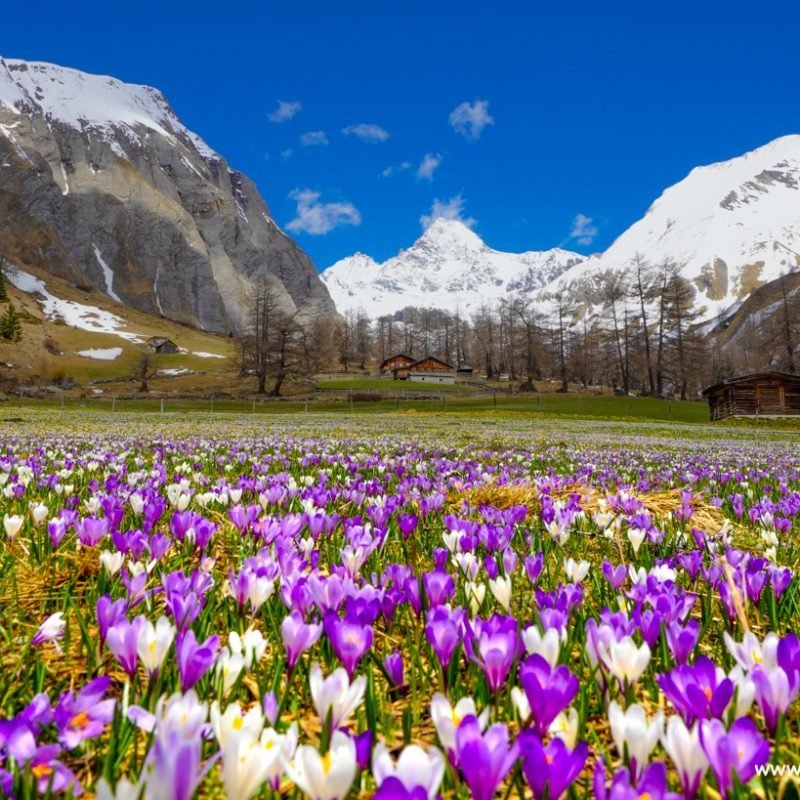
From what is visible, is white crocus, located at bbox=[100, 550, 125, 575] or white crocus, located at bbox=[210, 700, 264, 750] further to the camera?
white crocus, located at bbox=[100, 550, 125, 575]

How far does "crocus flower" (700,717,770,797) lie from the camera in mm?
892

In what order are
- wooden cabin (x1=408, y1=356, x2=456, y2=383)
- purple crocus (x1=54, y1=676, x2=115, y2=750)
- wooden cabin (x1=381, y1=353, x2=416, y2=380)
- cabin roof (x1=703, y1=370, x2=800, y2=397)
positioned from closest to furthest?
purple crocus (x1=54, y1=676, x2=115, y2=750) → cabin roof (x1=703, y1=370, x2=800, y2=397) → wooden cabin (x1=408, y1=356, x2=456, y2=383) → wooden cabin (x1=381, y1=353, x2=416, y2=380)

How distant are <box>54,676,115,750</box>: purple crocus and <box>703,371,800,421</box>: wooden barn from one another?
5856cm

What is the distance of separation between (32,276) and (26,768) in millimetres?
202639

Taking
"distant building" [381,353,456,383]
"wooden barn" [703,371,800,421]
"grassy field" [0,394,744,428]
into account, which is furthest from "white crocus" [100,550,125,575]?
"distant building" [381,353,456,383]

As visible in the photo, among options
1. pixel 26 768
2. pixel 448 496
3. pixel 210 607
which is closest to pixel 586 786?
pixel 26 768

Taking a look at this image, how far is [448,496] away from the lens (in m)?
5.07

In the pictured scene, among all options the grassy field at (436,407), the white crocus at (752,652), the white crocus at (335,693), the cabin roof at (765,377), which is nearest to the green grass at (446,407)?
the grassy field at (436,407)

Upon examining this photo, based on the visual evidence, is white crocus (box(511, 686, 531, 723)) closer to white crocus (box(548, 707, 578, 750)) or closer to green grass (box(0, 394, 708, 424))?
white crocus (box(548, 707, 578, 750))

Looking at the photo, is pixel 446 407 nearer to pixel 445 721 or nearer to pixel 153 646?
pixel 153 646

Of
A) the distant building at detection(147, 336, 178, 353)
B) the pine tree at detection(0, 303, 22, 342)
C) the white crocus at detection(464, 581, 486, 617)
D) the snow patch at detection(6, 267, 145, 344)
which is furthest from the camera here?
the snow patch at detection(6, 267, 145, 344)

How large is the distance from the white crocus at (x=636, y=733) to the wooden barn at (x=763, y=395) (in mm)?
58118

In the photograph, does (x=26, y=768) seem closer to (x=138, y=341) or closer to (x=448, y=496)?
(x=448, y=496)

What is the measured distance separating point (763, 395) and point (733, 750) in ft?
200
